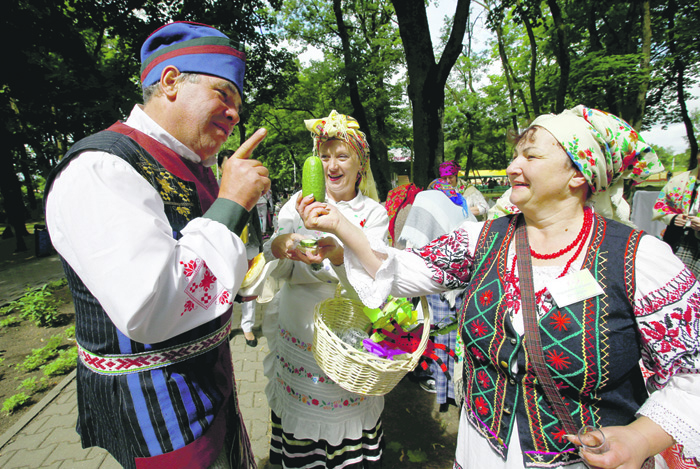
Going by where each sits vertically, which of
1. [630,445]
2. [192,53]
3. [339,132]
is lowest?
[630,445]

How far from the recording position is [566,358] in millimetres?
1287

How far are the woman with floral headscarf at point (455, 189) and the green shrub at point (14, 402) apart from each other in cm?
526

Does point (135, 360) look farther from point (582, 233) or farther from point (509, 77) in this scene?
point (509, 77)

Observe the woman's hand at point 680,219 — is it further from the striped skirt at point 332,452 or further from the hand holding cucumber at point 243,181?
the hand holding cucumber at point 243,181

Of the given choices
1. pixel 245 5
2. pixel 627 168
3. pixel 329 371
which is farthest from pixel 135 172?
pixel 245 5

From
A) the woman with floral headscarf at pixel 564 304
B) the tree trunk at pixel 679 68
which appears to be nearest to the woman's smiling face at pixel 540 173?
the woman with floral headscarf at pixel 564 304

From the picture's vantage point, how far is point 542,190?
1.50 meters

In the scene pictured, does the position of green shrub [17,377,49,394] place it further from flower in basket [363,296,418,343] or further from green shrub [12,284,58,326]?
flower in basket [363,296,418,343]

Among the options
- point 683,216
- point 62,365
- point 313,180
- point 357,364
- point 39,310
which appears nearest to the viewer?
point 357,364

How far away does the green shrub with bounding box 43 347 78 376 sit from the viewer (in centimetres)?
410

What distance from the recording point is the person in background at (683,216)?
15.0ft

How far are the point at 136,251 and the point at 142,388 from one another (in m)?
0.60

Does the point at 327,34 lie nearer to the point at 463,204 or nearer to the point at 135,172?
the point at 463,204

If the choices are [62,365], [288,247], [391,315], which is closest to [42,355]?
[62,365]
